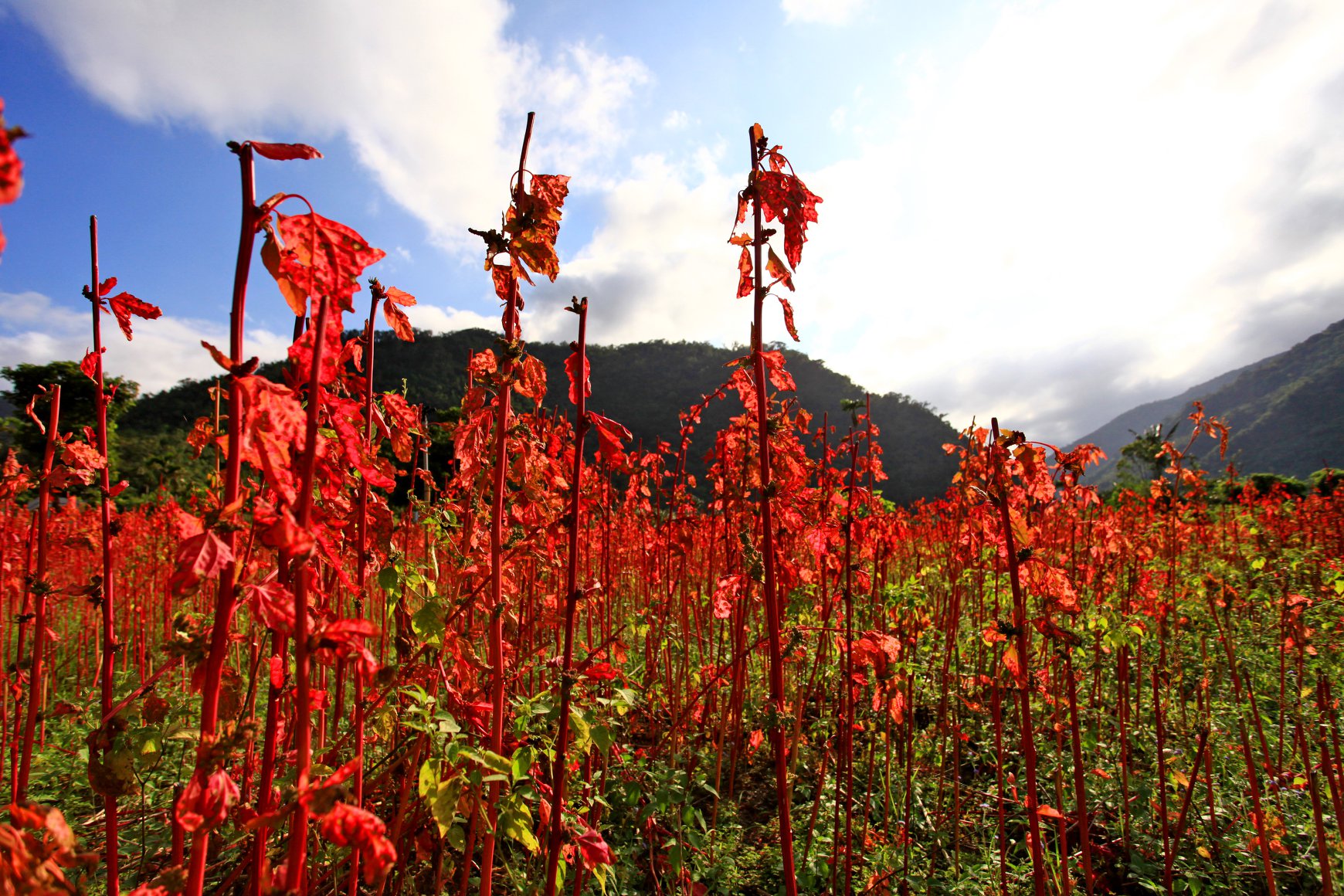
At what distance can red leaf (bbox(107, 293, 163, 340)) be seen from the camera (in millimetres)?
1247

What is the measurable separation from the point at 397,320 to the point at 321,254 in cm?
67

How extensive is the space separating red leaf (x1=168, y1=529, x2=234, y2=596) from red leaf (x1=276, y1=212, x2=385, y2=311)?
0.34 m

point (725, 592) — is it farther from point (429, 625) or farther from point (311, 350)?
point (311, 350)

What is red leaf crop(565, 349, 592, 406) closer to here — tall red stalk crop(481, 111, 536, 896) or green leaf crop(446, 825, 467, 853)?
tall red stalk crop(481, 111, 536, 896)

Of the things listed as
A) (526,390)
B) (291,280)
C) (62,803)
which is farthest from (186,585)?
(62,803)

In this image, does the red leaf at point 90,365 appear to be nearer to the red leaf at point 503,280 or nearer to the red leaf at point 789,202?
the red leaf at point 503,280

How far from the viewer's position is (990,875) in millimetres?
2303

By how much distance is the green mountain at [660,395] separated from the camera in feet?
146

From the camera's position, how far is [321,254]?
2.49 feet

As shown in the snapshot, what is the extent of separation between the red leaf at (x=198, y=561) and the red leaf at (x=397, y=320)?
0.73m

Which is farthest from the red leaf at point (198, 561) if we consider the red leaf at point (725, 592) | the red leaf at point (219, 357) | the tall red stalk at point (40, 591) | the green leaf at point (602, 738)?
the red leaf at point (725, 592)

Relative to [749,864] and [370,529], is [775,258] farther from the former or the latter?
[749,864]

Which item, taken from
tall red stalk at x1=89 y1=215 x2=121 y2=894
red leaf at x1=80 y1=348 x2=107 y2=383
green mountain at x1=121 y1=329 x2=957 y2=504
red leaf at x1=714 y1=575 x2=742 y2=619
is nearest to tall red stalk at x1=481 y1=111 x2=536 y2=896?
red leaf at x1=714 y1=575 x2=742 y2=619

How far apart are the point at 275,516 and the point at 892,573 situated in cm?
738
